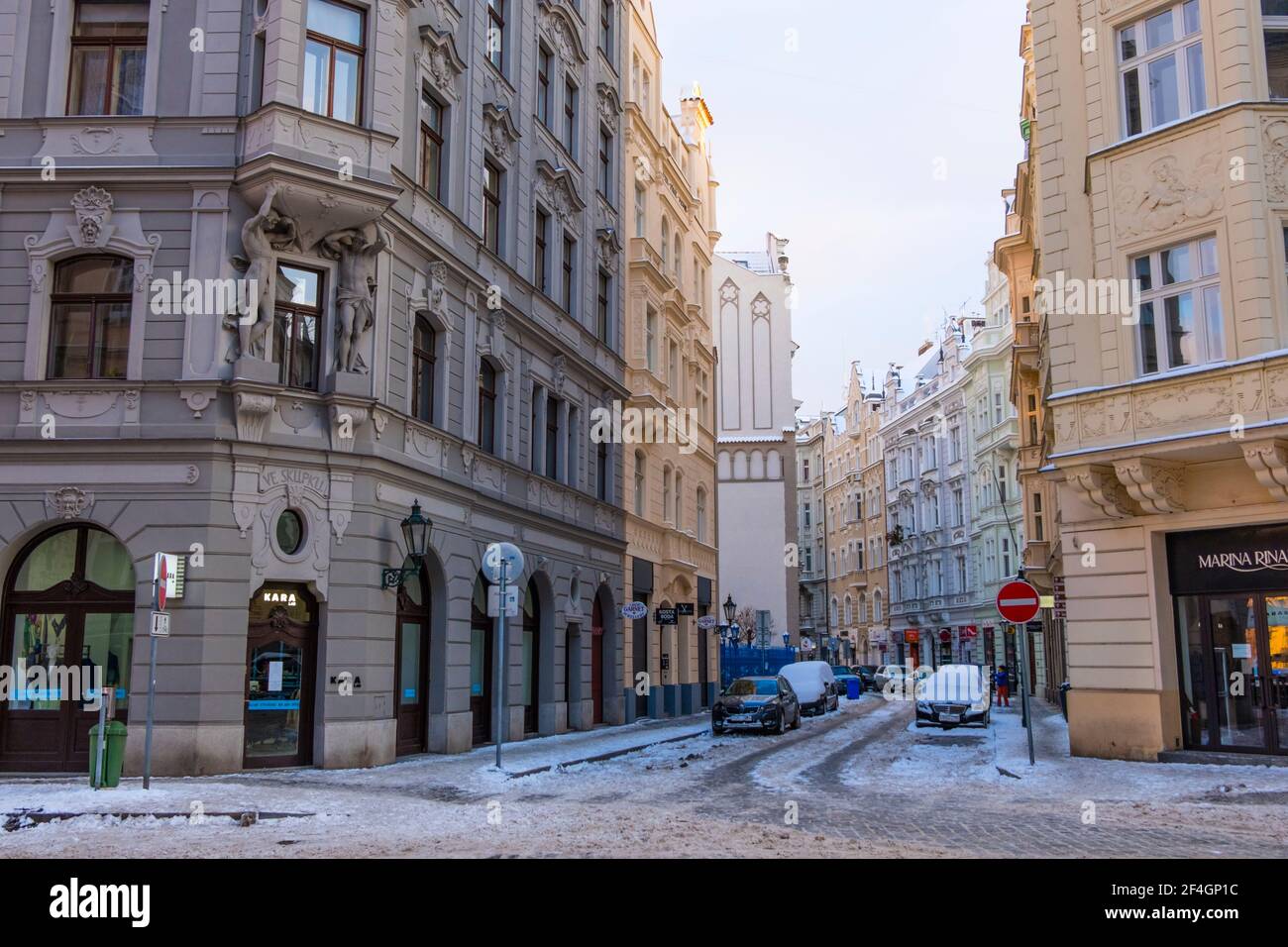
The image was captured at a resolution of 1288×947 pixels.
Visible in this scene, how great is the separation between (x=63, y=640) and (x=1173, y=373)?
17.5 metres

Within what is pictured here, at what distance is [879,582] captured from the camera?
292 ft

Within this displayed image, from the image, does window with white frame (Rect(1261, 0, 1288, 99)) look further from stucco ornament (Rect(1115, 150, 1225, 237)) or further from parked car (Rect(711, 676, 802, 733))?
parked car (Rect(711, 676, 802, 733))

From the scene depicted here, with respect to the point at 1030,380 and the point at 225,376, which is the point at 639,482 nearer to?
the point at 1030,380

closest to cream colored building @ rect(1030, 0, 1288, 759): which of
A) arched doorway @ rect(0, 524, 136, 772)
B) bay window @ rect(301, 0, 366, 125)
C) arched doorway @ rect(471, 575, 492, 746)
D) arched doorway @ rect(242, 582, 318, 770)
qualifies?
arched doorway @ rect(471, 575, 492, 746)

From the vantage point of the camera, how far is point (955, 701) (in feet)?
99.6

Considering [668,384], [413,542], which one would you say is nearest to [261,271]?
[413,542]

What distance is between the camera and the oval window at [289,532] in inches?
709

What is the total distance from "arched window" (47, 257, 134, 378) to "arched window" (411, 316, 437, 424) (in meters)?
4.86

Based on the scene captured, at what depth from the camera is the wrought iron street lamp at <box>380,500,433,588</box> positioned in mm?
19219

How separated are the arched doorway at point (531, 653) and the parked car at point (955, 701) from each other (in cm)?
1048

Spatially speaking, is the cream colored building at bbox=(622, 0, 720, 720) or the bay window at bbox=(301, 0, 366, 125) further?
the cream colored building at bbox=(622, 0, 720, 720)

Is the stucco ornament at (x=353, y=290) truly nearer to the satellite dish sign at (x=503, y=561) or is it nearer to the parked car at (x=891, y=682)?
the satellite dish sign at (x=503, y=561)

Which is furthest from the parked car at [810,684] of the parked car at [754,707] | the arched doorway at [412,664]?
the arched doorway at [412,664]
